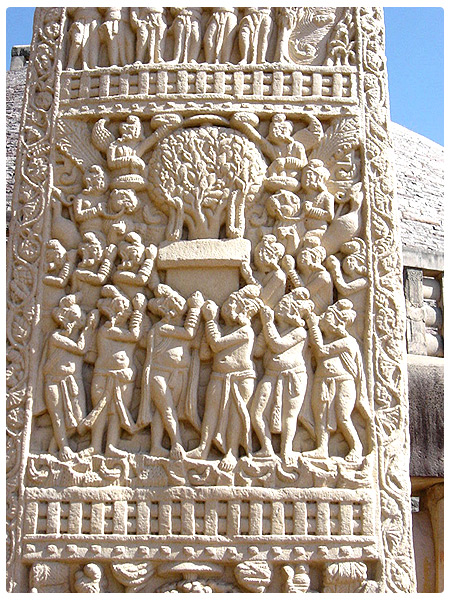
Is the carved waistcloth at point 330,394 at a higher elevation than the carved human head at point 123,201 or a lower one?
lower

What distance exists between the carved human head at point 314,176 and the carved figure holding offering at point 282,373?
700 mm

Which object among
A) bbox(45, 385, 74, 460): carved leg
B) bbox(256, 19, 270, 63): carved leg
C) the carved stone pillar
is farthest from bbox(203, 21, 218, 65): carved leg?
the carved stone pillar

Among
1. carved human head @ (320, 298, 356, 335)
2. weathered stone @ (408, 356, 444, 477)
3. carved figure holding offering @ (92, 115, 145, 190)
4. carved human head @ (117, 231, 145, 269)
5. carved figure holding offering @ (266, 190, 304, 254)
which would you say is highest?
carved figure holding offering @ (92, 115, 145, 190)

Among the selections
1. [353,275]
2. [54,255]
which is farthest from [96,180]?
[353,275]

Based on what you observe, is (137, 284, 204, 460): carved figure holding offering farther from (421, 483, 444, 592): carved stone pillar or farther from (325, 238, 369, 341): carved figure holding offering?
(421, 483, 444, 592): carved stone pillar

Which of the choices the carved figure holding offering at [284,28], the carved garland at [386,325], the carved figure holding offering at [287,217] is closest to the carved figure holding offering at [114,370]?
the carved figure holding offering at [287,217]

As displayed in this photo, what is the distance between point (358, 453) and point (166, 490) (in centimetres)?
116

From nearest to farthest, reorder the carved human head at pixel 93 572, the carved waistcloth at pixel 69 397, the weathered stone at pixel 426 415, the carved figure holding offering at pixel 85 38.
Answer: the carved human head at pixel 93 572 → the carved waistcloth at pixel 69 397 → the carved figure holding offering at pixel 85 38 → the weathered stone at pixel 426 415

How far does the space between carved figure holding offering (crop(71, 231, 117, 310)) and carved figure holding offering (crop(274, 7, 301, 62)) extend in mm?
1772

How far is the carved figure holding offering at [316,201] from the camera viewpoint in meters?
4.63

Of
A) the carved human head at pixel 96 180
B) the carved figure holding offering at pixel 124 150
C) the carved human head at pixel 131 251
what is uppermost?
the carved figure holding offering at pixel 124 150

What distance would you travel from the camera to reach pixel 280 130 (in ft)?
15.5

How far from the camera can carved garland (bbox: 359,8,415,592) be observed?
4.22m

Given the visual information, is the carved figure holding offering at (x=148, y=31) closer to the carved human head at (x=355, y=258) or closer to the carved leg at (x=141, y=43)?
the carved leg at (x=141, y=43)
